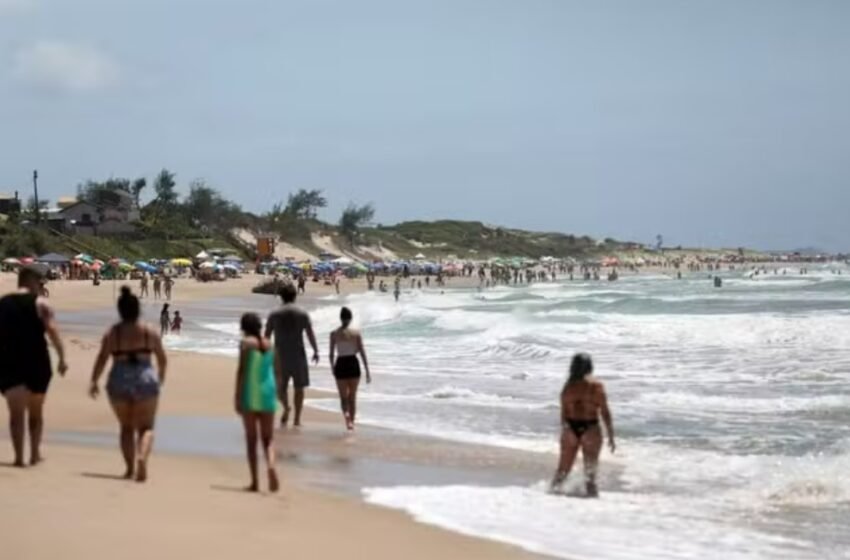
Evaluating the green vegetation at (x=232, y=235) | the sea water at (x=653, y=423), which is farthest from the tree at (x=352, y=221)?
the sea water at (x=653, y=423)

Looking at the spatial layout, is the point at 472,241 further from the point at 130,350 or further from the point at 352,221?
the point at 130,350

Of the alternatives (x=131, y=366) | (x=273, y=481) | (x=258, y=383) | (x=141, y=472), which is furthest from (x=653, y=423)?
(x=131, y=366)

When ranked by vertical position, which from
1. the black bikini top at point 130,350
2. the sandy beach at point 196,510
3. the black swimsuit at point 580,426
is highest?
the black bikini top at point 130,350

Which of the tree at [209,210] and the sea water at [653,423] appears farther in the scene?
→ the tree at [209,210]

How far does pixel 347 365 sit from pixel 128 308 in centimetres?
521

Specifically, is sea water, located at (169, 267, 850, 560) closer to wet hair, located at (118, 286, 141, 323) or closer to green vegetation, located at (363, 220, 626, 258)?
wet hair, located at (118, 286, 141, 323)

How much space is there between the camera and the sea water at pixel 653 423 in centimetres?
822

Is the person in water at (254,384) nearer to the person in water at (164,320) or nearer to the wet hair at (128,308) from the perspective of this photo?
the wet hair at (128,308)

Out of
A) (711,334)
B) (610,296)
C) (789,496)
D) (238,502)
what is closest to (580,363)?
(789,496)

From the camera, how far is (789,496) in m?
9.77

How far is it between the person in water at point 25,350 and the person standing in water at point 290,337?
12.5 feet

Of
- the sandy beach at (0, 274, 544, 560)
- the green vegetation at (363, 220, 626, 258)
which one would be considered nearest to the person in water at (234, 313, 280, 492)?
Answer: the sandy beach at (0, 274, 544, 560)

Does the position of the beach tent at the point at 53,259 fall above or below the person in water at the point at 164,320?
above

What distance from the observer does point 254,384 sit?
8078 mm
